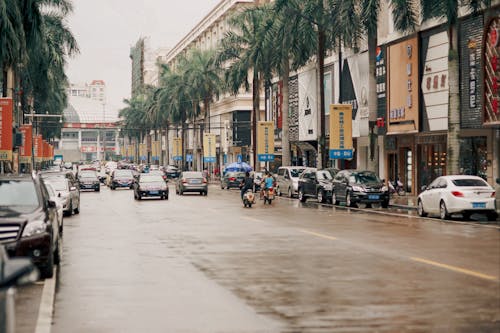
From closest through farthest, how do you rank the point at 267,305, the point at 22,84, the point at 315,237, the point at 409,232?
the point at 267,305, the point at 315,237, the point at 409,232, the point at 22,84

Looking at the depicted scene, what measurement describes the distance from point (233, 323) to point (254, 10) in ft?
190

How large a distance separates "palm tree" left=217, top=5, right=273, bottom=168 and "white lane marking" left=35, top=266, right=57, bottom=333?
157 ft

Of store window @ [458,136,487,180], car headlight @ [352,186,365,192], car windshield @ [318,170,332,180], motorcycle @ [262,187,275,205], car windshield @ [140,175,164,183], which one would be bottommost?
motorcycle @ [262,187,275,205]

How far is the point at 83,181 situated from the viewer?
64938 millimetres

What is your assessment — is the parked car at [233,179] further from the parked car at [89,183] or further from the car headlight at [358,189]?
the car headlight at [358,189]

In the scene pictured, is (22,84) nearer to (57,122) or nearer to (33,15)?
(33,15)

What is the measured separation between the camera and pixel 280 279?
13.4 m

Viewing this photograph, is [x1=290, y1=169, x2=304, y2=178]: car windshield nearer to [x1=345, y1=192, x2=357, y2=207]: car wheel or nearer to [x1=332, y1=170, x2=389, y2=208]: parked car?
[x1=332, y1=170, x2=389, y2=208]: parked car

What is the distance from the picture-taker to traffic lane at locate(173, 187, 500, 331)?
9.82 metres

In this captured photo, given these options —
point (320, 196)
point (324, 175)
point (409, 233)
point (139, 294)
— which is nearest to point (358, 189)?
point (320, 196)

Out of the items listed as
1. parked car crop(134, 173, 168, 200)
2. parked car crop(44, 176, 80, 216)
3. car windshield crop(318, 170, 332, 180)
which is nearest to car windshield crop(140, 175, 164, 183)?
parked car crop(134, 173, 168, 200)

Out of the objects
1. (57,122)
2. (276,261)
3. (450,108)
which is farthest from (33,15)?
(57,122)

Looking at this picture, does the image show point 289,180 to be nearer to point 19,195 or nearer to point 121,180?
point 121,180

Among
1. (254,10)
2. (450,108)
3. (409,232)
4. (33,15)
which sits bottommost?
(409,232)
